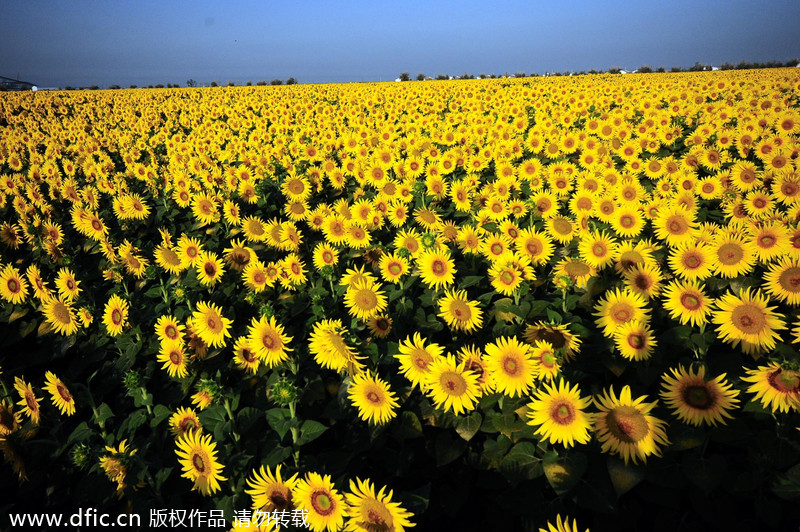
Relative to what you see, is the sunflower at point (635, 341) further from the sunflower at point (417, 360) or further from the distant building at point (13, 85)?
the distant building at point (13, 85)

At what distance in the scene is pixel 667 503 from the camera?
2.37 metres

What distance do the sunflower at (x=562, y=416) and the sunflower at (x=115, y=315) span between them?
13.3 ft

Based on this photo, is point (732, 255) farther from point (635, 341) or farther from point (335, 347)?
point (335, 347)

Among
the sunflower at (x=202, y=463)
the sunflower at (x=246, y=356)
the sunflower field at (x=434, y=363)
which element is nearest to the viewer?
the sunflower field at (x=434, y=363)

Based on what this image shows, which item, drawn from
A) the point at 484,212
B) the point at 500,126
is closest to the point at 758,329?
the point at 484,212

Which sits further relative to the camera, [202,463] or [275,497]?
[202,463]

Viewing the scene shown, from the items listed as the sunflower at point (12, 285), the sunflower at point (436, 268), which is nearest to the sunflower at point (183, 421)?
the sunflower at point (436, 268)

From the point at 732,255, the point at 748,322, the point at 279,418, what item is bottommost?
the point at 279,418

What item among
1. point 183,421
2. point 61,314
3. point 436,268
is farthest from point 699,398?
point 61,314

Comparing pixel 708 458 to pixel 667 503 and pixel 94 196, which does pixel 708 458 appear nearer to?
pixel 667 503

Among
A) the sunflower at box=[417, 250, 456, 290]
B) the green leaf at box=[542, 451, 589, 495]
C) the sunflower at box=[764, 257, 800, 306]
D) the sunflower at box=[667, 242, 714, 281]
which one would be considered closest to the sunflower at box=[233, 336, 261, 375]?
the sunflower at box=[417, 250, 456, 290]

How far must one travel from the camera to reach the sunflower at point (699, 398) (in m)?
2.24

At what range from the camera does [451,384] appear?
2.64 meters

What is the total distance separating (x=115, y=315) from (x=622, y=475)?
4.64 m
